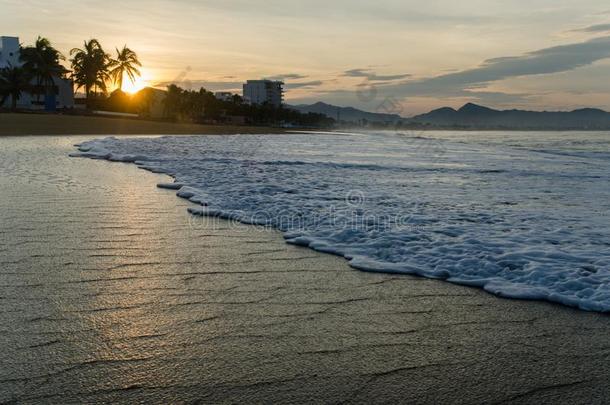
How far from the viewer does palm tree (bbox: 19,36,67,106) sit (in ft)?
213

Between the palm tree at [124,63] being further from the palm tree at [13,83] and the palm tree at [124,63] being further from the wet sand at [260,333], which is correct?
the wet sand at [260,333]

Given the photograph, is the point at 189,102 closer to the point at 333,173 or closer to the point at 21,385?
the point at 333,173

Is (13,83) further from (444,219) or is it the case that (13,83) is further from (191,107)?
(444,219)

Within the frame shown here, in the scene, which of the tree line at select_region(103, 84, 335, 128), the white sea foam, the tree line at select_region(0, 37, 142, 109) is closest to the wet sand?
the white sea foam

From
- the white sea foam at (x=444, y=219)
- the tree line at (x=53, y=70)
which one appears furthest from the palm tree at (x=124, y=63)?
the white sea foam at (x=444, y=219)

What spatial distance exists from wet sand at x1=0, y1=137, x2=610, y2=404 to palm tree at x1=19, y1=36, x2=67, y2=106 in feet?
228

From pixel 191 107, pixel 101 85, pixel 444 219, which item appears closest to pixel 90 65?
pixel 101 85

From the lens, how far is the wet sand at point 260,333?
230 cm

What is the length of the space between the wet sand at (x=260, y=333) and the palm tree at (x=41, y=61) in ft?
228

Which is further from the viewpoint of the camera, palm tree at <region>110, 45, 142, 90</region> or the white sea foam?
palm tree at <region>110, 45, 142, 90</region>

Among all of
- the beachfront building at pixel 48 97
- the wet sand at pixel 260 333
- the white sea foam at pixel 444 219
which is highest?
the beachfront building at pixel 48 97

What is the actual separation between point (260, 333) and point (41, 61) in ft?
237

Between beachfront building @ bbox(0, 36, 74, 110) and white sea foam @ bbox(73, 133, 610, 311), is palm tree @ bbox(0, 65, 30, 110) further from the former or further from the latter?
white sea foam @ bbox(73, 133, 610, 311)

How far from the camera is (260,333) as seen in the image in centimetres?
290
